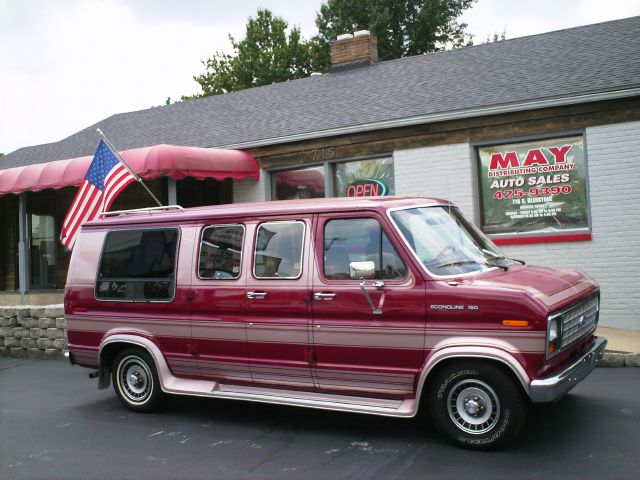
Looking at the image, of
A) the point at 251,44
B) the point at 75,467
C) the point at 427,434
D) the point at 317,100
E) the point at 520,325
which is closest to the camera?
the point at 520,325

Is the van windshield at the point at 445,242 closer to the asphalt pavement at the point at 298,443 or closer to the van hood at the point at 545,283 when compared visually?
the van hood at the point at 545,283

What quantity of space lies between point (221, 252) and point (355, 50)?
11.9 metres

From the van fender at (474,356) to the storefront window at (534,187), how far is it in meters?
6.33

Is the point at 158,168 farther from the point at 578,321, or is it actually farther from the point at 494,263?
the point at 578,321

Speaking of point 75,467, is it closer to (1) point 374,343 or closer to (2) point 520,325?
(1) point 374,343

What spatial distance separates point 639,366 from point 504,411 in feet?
12.5

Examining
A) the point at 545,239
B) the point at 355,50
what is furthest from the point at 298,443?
the point at 355,50

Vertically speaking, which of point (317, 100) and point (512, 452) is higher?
point (317, 100)

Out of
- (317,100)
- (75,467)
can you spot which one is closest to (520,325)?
(75,467)

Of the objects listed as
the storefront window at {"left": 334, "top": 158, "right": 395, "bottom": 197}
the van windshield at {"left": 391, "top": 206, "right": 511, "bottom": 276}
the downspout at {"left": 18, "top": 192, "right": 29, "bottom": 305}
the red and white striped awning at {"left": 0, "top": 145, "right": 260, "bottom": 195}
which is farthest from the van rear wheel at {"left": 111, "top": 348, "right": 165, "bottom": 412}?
the downspout at {"left": 18, "top": 192, "right": 29, "bottom": 305}

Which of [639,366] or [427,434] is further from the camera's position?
[639,366]

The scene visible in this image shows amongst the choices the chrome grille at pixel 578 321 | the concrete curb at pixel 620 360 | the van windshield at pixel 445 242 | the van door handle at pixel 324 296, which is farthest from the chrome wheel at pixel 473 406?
the concrete curb at pixel 620 360

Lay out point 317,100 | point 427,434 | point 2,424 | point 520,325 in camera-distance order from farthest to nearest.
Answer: point 317,100, point 2,424, point 427,434, point 520,325

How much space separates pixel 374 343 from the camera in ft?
18.7
